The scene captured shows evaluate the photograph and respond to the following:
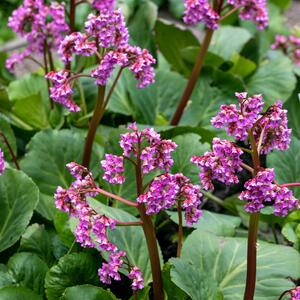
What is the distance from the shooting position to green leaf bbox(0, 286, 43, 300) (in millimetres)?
1684

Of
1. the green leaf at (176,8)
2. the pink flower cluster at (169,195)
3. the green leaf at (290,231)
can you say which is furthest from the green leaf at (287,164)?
the green leaf at (176,8)

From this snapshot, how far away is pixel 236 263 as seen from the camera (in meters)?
1.90

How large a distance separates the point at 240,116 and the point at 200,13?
0.95 m

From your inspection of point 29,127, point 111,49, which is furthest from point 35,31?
point 111,49

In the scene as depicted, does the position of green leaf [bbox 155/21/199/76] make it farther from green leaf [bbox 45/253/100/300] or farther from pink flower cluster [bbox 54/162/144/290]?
pink flower cluster [bbox 54/162/144/290]

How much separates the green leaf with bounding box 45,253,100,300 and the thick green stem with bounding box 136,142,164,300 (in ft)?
0.67

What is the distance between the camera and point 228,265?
6.25 feet

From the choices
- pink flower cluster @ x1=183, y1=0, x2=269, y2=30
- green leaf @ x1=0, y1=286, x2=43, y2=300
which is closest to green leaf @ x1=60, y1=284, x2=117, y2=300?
green leaf @ x1=0, y1=286, x2=43, y2=300

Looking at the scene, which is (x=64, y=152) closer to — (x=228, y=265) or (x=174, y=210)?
(x=174, y=210)

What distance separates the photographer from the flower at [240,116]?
1.41 m

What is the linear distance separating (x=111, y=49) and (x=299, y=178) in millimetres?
802

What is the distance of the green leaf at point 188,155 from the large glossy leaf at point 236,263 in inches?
10.8

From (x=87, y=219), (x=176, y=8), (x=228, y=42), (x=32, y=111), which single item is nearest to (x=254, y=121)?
(x=87, y=219)

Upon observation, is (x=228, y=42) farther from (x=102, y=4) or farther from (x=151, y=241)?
(x=151, y=241)
